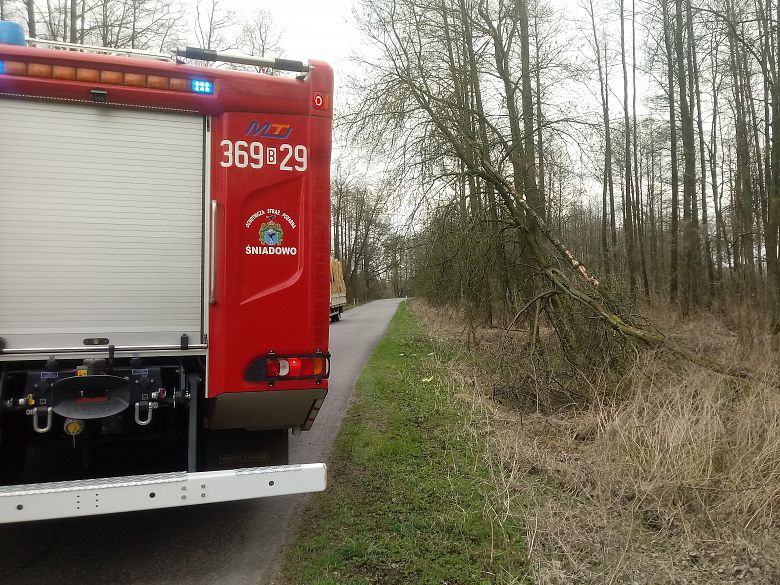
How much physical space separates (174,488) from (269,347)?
3.30 feet

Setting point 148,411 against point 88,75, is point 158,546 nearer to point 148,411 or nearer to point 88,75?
point 148,411

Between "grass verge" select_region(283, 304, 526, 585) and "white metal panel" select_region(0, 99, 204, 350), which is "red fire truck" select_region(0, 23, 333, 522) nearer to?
"white metal panel" select_region(0, 99, 204, 350)

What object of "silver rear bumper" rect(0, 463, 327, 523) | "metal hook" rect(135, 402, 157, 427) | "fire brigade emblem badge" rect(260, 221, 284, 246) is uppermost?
"fire brigade emblem badge" rect(260, 221, 284, 246)

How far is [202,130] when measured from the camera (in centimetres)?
368

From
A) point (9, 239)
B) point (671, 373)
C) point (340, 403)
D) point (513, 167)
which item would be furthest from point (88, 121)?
point (513, 167)

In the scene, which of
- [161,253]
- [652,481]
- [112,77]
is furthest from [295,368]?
[652,481]

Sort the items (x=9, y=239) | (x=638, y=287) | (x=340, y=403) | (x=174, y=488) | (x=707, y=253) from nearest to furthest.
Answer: (x=174, y=488) → (x=9, y=239) → (x=340, y=403) → (x=638, y=287) → (x=707, y=253)

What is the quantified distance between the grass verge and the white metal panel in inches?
68.0

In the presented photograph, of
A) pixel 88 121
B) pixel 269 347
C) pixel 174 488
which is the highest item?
pixel 88 121

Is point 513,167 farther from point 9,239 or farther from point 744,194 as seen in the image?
point 9,239

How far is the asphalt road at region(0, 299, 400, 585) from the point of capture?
139 inches

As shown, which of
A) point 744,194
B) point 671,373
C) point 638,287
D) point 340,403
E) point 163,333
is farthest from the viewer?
point 744,194

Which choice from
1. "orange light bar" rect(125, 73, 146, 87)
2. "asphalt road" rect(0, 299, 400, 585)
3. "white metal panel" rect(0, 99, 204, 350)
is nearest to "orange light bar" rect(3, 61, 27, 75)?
"white metal panel" rect(0, 99, 204, 350)

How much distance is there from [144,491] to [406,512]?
202 cm
